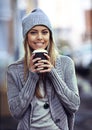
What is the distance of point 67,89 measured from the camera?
271cm

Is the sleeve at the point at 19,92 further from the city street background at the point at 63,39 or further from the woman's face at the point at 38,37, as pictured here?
the city street background at the point at 63,39

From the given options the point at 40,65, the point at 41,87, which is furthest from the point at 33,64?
the point at 41,87

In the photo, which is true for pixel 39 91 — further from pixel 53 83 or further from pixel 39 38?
pixel 39 38

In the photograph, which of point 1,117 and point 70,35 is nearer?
point 1,117

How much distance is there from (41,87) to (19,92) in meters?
0.13

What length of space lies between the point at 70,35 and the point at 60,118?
3505cm

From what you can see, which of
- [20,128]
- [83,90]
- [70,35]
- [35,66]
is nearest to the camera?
[35,66]

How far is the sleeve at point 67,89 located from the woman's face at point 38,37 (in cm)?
18

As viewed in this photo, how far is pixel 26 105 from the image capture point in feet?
8.82

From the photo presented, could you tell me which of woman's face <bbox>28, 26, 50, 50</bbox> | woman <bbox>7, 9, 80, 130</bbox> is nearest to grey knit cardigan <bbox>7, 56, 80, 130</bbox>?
woman <bbox>7, 9, 80, 130</bbox>

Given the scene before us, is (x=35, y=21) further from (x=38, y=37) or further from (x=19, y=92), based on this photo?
(x=19, y=92)

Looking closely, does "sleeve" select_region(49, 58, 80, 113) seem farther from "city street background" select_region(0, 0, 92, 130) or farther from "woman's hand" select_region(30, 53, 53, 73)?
"city street background" select_region(0, 0, 92, 130)

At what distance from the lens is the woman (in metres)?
2.69

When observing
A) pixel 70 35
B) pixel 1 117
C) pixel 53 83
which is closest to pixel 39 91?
pixel 53 83
